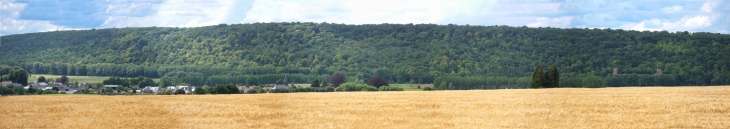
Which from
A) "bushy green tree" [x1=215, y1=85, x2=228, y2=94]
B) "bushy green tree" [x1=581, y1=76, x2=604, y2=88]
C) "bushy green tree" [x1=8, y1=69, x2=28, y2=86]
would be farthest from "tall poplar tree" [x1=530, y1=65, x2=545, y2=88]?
"bushy green tree" [x1=8, y1=69, x2=28, y2=86]

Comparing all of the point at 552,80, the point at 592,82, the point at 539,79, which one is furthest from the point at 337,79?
the point at 552,80

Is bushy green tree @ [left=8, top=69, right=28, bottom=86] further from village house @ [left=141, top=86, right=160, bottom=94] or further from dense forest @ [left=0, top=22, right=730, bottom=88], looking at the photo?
village house @ [left=141, top=86, right=160, bottom=94]

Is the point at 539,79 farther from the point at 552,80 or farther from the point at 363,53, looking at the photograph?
the point at 363,53

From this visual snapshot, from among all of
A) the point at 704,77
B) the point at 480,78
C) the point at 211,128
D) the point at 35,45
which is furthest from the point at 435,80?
the point at 211,128

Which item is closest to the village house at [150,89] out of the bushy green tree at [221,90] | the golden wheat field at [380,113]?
the bushy green tree at [221,90]

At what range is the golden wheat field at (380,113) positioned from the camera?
24719mm

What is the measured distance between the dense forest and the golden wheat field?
95.2ft

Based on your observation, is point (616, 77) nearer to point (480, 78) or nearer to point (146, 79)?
point (480, 78)

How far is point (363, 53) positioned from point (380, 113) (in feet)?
227

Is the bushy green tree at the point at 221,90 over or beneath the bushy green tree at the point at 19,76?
beneath

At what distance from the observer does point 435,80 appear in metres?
77.6

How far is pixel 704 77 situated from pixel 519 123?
171 ft

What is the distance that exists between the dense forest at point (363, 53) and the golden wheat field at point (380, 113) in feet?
95.2

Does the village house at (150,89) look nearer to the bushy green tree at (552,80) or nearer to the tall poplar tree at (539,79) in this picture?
the tall poplar tree at (539,79)
